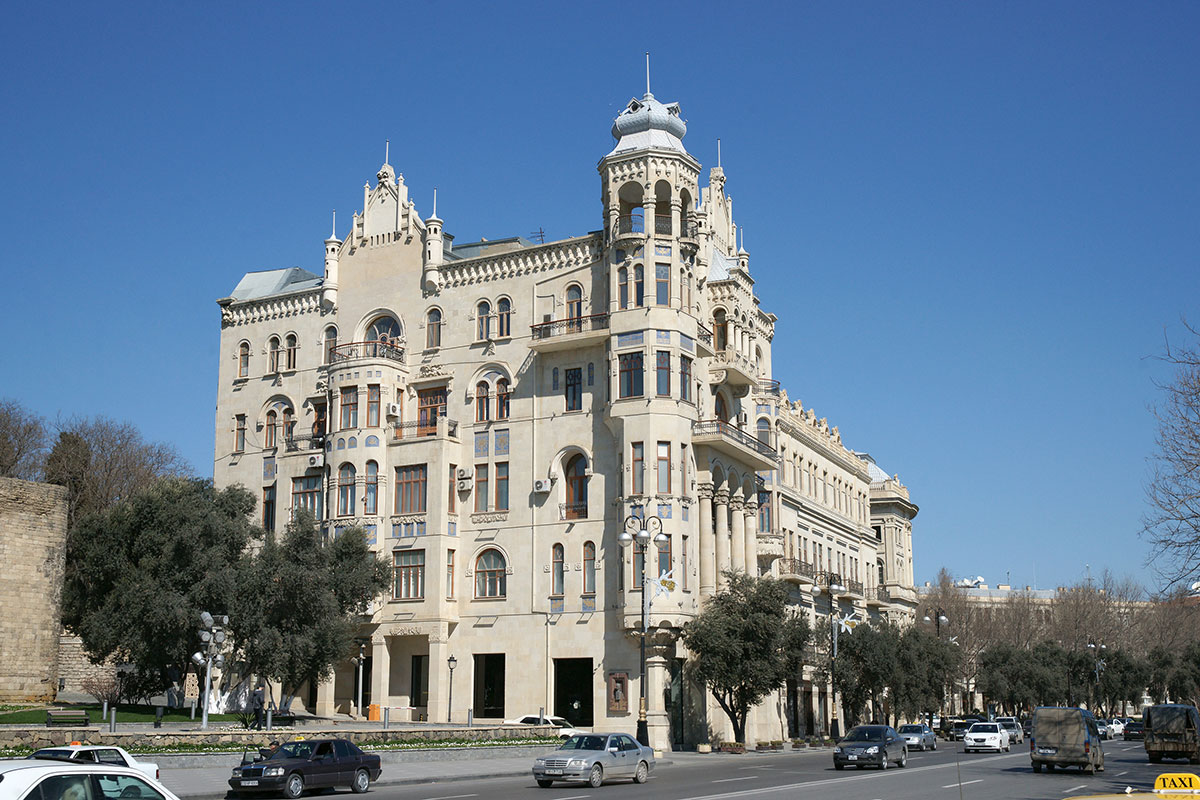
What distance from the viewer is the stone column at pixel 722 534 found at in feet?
186

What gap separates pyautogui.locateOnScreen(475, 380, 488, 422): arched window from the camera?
5765cm

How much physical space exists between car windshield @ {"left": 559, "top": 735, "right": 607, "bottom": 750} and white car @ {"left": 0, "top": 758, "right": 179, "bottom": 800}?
1926 cm

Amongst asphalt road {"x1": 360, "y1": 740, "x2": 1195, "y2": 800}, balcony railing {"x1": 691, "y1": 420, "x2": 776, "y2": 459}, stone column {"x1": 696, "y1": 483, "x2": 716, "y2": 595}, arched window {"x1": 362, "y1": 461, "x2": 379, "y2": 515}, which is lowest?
asphalt road {"x1": 360, "y1": 740, "x2": 1195, "y2": 800}

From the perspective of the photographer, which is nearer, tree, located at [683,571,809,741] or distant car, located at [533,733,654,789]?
distant car, located at [533,733,654,789]

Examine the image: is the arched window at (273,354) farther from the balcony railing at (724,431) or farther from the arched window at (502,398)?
the balcony railing at (724,431)

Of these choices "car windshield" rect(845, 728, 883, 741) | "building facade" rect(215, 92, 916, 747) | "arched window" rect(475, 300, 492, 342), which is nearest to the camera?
"car windshield" rect(845, 728, 883, 741)

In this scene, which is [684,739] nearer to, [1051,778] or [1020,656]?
[1051,778]

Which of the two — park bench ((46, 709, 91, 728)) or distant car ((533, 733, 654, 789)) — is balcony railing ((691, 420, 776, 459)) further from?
park bench ((46, 709, 91, 728))

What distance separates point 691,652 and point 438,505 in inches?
550

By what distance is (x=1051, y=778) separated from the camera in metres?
30.7

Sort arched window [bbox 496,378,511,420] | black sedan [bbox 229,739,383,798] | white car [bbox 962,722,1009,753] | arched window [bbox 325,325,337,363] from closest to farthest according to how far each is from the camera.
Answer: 1. black sedan [bbox 229,739,383,798]
2. white car [bbox 962,722,1009,753]
3. arched window [bbox 496,378,511,420]
4. arched window [bbox 325,325,337,363]

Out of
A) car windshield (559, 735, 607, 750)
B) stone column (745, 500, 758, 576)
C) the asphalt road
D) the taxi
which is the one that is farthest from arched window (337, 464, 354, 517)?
the taxi

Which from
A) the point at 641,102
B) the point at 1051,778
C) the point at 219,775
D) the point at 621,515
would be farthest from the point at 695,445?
the point at 219,775

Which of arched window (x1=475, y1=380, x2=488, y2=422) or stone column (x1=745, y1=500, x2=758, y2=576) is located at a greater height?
arched window (x1=475, y1=380, x2=488, y2=422)
